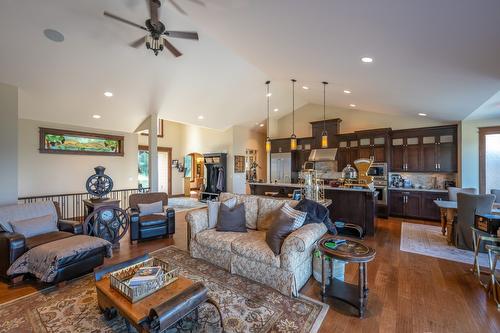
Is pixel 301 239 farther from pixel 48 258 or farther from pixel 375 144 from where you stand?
pixel 375 144

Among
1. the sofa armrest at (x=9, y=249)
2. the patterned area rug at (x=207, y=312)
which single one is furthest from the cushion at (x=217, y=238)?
the sofa armrest at (x=9, y=249)

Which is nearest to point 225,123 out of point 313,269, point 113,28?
point 113,28

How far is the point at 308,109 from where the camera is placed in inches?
338

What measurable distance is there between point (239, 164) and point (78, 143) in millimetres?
5290

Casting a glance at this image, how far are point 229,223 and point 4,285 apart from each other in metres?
2.85

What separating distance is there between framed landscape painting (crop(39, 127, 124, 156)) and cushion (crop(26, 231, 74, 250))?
4099 mm

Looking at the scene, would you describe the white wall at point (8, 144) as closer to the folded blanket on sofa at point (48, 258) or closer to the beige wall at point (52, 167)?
the beige wall at point (52, 167)

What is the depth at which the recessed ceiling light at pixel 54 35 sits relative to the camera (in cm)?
329

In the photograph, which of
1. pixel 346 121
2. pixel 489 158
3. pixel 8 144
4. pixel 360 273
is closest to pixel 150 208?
pixel 8 144

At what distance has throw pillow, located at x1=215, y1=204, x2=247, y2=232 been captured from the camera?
3.33 metres

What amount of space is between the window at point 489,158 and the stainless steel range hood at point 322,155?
346 centimetres

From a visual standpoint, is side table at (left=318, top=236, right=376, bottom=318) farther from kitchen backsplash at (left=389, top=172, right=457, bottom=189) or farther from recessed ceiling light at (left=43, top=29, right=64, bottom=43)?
kitchen backsplash at (left=389, top=172, right=457, bottom=189)

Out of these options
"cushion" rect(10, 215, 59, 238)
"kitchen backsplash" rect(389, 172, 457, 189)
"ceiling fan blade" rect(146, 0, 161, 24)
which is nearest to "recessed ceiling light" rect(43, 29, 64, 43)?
"ceiling fan blade" rect(146, 0, 161, 24)

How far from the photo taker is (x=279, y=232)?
266 centimetres
